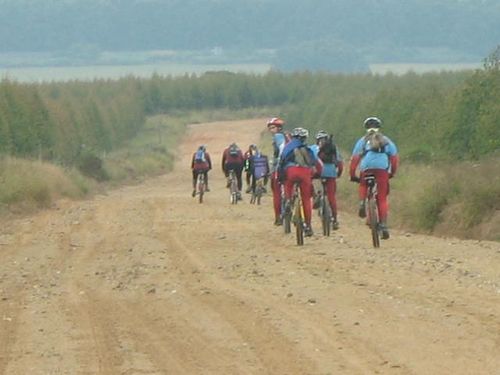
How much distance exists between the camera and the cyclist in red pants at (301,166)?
68.9 feet

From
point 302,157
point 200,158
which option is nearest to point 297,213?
point 302,157

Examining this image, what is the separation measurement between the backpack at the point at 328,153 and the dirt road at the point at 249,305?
1.29 meters

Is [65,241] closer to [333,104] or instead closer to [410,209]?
[410,209]

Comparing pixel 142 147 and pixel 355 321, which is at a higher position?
pixel 355 321

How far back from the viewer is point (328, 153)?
75.0 ft

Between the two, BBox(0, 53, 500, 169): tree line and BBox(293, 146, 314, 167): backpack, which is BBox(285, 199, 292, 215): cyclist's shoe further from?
BBox(0, 53, 500, 169): tree line

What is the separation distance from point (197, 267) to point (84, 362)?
6.77m

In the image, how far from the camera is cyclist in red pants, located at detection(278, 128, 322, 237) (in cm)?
2102

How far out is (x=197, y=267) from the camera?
1806 cm

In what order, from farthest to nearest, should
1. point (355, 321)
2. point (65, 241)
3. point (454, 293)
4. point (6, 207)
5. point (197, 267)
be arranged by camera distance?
point (6, 207), point (65, 241), point (197, 267), point (454, 293), point (355, 321)

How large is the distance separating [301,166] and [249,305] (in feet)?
23.8

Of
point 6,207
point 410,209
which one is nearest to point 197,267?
point 410,209

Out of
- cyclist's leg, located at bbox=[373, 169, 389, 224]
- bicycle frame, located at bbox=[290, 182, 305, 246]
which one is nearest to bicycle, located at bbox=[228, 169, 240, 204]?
bicycle frame, located at bbox=[290, 182, 305, 246]

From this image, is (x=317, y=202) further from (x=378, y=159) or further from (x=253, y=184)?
(x=253, y=184)
